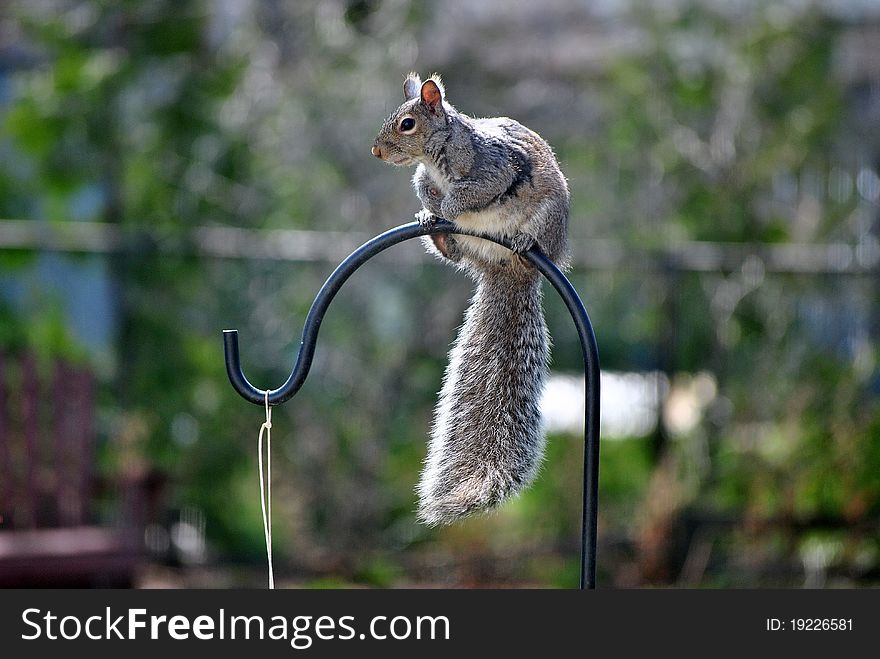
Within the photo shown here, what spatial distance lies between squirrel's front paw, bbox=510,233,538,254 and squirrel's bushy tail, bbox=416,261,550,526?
46 millimetres

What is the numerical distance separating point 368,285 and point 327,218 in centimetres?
37

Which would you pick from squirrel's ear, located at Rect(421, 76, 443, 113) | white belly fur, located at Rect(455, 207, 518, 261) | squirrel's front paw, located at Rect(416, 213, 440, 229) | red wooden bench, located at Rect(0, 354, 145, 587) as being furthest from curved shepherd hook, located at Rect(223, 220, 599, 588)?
red wooden bench, located at Rect(0, 354, 145, 587)

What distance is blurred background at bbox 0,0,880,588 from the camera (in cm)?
415

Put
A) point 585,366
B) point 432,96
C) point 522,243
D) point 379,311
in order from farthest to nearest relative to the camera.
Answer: point 379,311, point 432,96, point 522,243, point 585,366

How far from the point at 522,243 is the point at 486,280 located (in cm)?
8

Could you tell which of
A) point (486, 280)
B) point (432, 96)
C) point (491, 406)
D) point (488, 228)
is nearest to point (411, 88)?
point (432, 96)

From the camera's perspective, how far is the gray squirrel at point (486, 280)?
1.52m

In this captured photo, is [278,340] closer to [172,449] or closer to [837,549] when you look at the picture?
[172,449]

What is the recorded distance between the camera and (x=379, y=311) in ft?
14.0

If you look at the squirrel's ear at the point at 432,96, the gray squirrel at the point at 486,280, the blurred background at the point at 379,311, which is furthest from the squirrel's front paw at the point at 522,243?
the blurred background at the point at 379,311

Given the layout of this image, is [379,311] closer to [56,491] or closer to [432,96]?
[56,491]

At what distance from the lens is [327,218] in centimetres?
439
